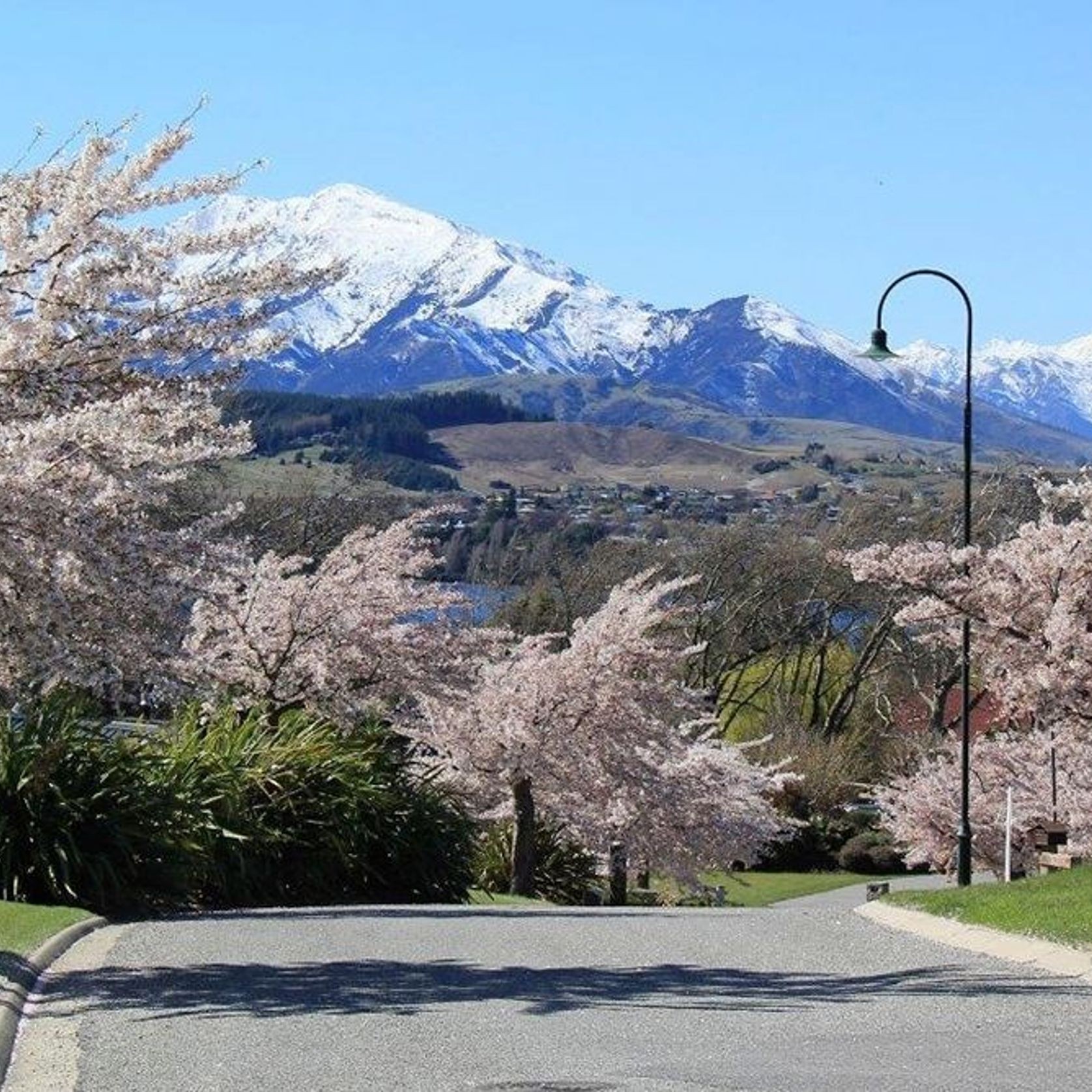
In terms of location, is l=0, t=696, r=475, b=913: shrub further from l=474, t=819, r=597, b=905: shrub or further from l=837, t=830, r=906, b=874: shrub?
l=837, t=830, r=906, b=874: shrub

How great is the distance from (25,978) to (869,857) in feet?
153

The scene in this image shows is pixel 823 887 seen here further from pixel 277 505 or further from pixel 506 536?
pixel 506 536

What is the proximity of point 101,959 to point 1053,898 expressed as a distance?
8.01m

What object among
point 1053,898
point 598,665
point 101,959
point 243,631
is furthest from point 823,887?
point 101,959

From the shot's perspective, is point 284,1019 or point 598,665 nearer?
point 284,1019

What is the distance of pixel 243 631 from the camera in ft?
93.1

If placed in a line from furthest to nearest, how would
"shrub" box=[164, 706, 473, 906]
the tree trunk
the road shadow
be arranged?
the tree trunk < "shrub" box=[164, 706, 473, 906] < the road shadow

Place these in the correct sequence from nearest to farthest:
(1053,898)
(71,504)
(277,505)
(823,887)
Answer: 1. (71,504)
2. (1053,898)
3. (823,887)
4. (277,505)

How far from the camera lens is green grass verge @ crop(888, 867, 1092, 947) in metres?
16.0

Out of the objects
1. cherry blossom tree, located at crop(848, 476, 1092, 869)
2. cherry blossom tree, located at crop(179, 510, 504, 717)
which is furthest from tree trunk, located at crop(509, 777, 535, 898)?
cherry blossom tree, located at crop(848, 476, 1092, 869)

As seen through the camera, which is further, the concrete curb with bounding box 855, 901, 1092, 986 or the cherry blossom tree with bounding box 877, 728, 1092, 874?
A: the cherry blossom tree with bounding box 877, 728, 1092, 874

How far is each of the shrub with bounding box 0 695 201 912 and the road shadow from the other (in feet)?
17.6

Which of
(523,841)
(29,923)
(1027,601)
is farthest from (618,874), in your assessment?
(29,923)

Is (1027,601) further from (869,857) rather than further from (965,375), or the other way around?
(869,857)
